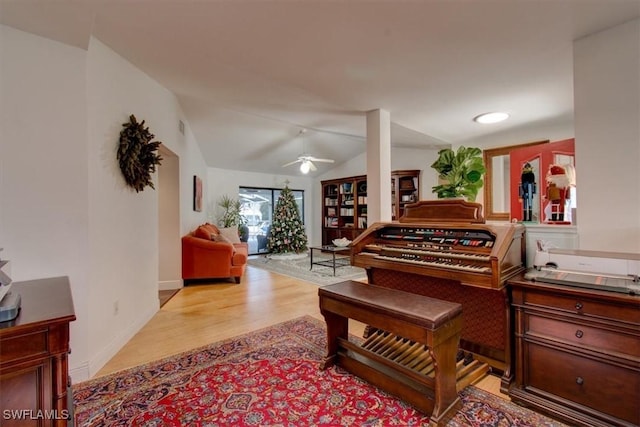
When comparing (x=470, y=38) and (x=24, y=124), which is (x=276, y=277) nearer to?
(x=24, y=124)

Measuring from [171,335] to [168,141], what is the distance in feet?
7.67

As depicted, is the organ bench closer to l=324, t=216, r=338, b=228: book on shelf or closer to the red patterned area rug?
the red patterned area rug

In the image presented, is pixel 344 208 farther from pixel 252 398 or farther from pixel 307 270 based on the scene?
pixel 252 398

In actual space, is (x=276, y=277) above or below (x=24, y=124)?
below

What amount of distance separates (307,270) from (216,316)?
260cm

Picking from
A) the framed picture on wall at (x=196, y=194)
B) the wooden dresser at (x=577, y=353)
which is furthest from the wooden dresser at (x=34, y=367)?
the framed picture on wall at (x=196, y=194)

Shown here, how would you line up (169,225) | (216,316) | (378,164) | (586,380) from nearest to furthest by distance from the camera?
(586,380)
(216,316)
(378,164)
(169,225)

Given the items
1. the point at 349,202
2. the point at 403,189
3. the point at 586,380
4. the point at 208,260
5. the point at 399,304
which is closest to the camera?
the point at 586,380

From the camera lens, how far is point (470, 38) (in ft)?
6.95

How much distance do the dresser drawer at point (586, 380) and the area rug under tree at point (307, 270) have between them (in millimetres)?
2888

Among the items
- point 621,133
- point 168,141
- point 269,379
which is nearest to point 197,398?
point 269,379

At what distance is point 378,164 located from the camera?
3.67m

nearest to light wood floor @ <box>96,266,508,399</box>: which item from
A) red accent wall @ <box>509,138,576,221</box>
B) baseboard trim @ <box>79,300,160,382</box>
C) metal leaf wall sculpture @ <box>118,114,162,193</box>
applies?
baseboard trim @ <box>79,300,160,382</box>

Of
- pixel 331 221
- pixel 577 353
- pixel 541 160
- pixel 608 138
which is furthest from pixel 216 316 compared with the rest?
pixel 331 221
